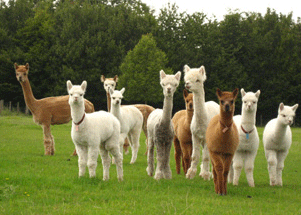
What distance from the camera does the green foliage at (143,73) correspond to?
124 ft

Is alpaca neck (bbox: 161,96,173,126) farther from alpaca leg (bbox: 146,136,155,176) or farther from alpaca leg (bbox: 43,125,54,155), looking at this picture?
alpaca leg (bbox: 43,125,54,155)

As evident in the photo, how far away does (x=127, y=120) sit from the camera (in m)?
12.4

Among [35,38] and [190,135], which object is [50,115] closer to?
[190,135]

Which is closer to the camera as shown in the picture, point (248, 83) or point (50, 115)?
point (50, 115)

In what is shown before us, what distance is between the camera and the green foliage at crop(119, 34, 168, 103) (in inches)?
1483

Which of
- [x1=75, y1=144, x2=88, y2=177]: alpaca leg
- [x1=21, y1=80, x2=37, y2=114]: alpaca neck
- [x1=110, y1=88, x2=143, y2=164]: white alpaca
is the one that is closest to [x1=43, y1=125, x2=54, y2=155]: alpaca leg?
[x1=21, y1=80, x2=37, y2=114]: alpaca neck

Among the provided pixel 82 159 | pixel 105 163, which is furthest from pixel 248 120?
pixel 82 159

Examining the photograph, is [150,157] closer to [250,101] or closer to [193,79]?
[193,79]

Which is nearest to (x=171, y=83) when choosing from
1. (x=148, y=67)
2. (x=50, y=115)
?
(x=50, y=115)

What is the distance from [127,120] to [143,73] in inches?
1016

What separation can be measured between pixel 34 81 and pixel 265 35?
75.1 feet

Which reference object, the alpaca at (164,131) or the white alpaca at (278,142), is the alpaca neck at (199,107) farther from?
the white alpaca at (278,142)

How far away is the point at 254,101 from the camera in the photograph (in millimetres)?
8602

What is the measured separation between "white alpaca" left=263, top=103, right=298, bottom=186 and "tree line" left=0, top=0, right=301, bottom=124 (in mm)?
28612
